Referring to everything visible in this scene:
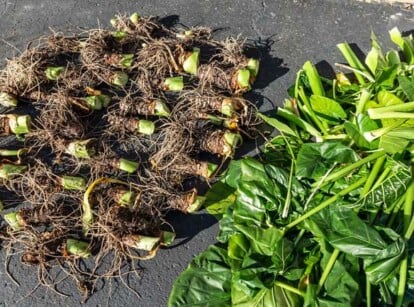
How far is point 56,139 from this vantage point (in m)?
2.54

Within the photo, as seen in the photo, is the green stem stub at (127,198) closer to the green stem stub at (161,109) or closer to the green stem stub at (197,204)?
the green stem stub at (197,204)

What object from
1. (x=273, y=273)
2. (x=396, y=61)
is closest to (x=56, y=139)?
(x=273, y=273)

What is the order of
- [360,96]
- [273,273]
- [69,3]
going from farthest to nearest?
[69,3] < [360,96] < [273,273]

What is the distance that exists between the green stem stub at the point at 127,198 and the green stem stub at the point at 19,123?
21.9 inches

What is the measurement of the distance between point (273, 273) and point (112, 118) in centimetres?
102

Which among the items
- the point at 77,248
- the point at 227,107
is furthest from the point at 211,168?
the point at 77,248

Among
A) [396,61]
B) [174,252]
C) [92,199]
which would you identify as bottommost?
[174,252]

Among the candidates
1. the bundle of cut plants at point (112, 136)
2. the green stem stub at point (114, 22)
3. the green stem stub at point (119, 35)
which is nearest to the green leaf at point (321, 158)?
the bundle of cut plants at point (112, 136)

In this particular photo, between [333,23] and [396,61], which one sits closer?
[396,61]

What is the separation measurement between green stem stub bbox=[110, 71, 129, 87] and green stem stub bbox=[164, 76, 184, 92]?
7.7 inches

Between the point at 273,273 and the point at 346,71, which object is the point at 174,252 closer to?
the point at 273,273

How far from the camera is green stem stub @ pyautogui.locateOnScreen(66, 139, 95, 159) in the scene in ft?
8.16

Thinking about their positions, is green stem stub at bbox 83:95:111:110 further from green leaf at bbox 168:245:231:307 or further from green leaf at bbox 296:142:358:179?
green leaf at bbox 296:142:358:179

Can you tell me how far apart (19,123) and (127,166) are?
0.54m
